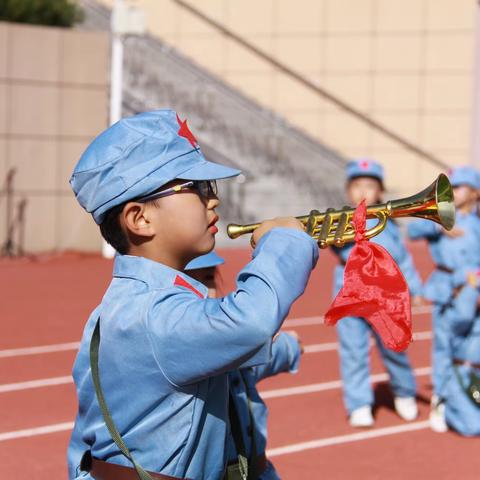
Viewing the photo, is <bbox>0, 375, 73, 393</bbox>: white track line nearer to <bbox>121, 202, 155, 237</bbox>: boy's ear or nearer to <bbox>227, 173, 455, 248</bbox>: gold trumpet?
<bbox>121, 202, 155, 237</bbox>: boy's ear

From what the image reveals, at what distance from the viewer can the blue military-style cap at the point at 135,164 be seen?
2.84 metres

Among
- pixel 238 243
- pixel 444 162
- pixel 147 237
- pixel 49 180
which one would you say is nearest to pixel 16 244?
pixel 49 180

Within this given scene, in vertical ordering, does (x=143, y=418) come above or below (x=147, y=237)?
below

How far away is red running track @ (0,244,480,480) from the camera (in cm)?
664

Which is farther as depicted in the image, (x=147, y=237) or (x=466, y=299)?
(x=466, y=299)

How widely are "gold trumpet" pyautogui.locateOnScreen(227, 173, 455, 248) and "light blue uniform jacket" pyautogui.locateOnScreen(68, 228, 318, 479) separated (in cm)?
16

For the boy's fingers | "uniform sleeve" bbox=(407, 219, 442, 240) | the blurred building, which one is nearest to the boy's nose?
the boy's fingers

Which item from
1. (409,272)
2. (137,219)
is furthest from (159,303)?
(409,272)

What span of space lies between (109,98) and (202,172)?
16283 millimetres

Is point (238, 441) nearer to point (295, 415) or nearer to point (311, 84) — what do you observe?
point (295, 415)

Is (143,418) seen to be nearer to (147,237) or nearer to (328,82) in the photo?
(147,237)

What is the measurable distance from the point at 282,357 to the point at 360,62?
21.8m

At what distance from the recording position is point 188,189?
2902 mm

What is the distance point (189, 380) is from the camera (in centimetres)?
274
